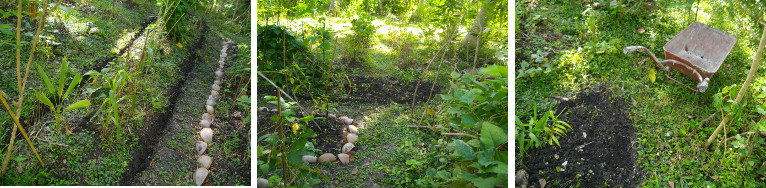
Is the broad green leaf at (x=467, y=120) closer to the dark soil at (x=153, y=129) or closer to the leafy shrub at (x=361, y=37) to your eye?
the leafy shrub at (x=361, y=37)

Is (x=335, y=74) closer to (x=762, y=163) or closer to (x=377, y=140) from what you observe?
(x=377, y=140)

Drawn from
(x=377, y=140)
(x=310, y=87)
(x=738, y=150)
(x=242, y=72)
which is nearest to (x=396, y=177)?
(x=377, y=140)

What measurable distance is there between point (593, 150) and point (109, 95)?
183 cm

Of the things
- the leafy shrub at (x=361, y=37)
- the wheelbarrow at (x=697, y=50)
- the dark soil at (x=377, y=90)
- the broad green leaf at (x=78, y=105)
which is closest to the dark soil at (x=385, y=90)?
the dark soil at (x=377, y=90)

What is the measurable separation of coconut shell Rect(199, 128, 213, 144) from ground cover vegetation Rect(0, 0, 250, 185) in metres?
0.02

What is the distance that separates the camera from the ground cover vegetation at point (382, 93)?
117 centimetres

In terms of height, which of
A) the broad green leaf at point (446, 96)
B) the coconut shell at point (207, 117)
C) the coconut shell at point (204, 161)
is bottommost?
the coconut shell at point (204, 161)

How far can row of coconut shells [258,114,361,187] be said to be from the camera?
1.17 metres

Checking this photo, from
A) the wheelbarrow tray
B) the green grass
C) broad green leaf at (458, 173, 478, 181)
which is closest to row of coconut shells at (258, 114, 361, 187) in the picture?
broad green leaf at (458, 173, 478, 181)

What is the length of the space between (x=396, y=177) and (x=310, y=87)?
1.11ft

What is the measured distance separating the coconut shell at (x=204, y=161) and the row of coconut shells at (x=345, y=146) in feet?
0.68

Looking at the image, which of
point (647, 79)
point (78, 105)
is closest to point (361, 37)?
point (78, 105)

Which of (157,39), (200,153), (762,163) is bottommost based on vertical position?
(762,163)

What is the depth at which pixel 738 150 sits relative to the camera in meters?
2.03
